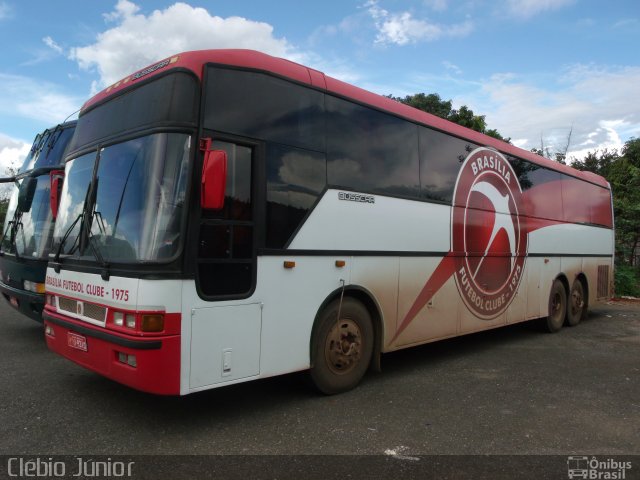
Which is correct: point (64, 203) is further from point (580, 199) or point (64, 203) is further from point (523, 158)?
point (580, 199)

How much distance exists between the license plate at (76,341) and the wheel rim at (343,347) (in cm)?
232

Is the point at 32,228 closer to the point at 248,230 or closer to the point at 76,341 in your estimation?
the point at 76,341

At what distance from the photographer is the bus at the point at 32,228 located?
7.00 m

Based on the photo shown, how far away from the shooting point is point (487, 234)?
781 centimetres

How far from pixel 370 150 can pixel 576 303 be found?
7.67 m

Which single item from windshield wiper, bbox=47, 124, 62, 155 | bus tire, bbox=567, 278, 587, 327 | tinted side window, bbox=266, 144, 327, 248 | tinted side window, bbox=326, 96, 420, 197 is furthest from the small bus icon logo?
windshield wiper, bbox=47, 124, 62, 155

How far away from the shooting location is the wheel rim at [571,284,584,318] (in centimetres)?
1084

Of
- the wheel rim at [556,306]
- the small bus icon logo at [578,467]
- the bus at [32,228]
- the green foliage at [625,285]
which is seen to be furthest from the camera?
the green foliage at [625,285]

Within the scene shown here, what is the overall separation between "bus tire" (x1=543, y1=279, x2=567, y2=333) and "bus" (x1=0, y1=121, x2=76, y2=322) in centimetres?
889

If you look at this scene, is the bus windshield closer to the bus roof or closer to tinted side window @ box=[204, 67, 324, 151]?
tinted side window @ box=[204, 67, 324, 151]

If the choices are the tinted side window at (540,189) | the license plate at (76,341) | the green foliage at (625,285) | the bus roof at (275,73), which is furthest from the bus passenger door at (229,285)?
the green foliage at (625,285)

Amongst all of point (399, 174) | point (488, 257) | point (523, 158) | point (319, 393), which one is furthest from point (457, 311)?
point (523, 158)

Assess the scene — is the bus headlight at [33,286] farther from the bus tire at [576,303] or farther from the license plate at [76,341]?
the bus tire at [576,303]

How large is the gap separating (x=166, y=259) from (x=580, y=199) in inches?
390
